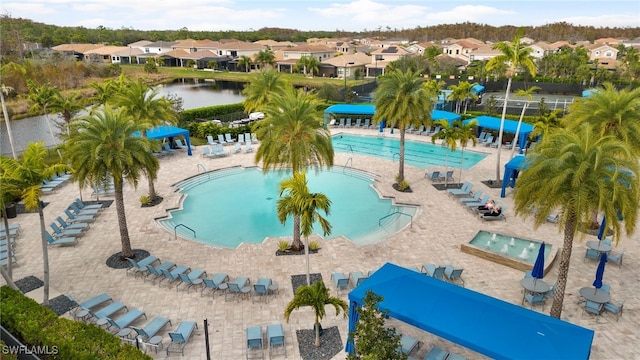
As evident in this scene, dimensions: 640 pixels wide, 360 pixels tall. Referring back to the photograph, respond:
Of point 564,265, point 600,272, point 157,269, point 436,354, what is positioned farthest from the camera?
point 157,269

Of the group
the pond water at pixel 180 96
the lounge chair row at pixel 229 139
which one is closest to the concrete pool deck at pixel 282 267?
the lounge chair row at pixel 229 139

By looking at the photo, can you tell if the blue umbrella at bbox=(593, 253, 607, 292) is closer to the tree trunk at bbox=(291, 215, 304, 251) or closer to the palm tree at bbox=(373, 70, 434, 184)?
the tree trunk at bbox=(291, 215, 304, 251)

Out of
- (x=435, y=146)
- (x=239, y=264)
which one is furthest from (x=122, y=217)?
(x=435, y=146)

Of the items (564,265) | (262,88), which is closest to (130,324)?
(564,265)

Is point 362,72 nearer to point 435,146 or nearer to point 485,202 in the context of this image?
point 435,146

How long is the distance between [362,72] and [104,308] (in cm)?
6580

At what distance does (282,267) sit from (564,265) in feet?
29.9

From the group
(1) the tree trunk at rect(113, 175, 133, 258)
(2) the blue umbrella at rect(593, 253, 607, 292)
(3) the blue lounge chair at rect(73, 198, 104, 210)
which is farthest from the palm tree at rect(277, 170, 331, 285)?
(3) the blue lounge chair at rect(73, 198, 104, 210)

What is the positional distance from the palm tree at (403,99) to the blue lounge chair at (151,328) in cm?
1474

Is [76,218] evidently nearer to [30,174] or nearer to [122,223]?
[122,223]

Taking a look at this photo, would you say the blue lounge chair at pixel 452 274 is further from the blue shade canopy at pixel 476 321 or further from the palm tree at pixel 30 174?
the palm tree at pixel 30 174

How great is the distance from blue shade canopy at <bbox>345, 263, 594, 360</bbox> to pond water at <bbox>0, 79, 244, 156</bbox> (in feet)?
76.8

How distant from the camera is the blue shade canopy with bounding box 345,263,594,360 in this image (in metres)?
9.12

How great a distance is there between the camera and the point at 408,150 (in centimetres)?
3125
